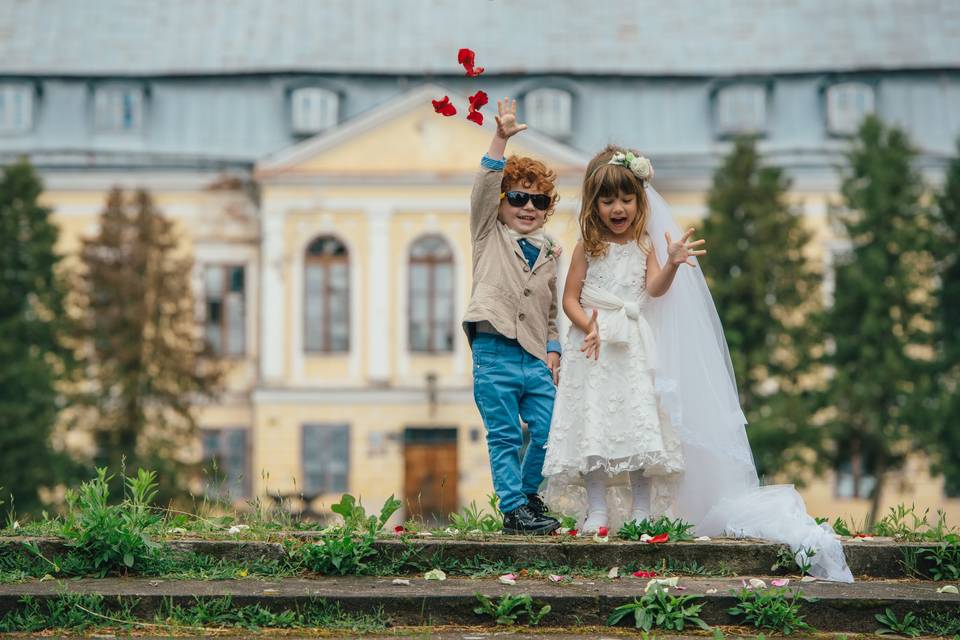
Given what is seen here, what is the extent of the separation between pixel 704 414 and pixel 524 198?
1.19 metres

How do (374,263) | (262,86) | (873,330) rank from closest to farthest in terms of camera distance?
1. (873,330)
2. (374,263)
3. (262,86)

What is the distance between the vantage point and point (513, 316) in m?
6.30

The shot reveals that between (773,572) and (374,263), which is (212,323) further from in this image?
(773,572)

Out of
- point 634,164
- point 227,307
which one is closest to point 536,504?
point 634,164

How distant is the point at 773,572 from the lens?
5.52m

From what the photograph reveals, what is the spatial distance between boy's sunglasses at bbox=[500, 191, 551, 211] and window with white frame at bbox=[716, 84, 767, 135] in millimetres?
25194

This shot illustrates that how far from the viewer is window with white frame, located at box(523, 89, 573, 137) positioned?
102 ft

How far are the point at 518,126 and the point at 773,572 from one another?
2.04 m

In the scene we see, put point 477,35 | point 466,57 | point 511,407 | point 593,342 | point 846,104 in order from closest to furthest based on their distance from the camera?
point 466,57, point 593,342, point 511,407, point 846,104, point 477,35

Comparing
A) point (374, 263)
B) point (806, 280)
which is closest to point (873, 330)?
point (806, 280)

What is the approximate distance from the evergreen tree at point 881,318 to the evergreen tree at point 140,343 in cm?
1080

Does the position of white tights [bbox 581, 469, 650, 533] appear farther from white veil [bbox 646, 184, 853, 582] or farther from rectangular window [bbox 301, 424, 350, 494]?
rectangular window [bbox 301, 424, 350, 494]

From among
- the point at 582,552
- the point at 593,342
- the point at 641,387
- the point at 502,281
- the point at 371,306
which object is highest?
the point at 371,306

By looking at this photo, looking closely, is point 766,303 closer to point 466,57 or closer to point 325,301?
point 325,301
